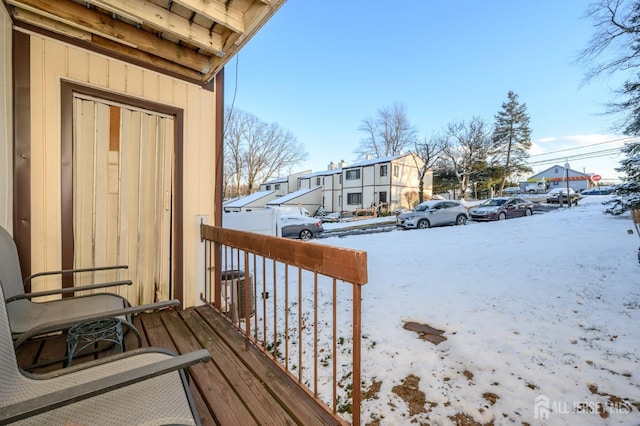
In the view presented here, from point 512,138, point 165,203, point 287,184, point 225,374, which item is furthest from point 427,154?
point 225,374

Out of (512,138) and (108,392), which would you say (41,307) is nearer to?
(108,392)

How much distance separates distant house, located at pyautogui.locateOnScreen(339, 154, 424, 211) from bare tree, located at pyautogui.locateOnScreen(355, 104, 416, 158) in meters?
5.76

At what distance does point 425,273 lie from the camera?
15.6ft

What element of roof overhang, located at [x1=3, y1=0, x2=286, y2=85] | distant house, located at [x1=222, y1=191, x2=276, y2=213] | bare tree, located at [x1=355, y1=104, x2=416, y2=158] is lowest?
distant house, located at [x1=222, y1=191, x2=276, y2=213]

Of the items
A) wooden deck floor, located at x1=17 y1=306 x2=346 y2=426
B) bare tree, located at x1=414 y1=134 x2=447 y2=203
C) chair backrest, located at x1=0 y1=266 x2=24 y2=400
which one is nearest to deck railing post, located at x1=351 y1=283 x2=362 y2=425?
wooden deck floor, located at x1=17 y1=306 x2=346 y2=426

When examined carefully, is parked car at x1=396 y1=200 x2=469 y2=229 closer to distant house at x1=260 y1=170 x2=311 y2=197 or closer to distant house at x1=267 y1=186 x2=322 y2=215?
distant house at x1=267 y1=186 x2=322 y2=215

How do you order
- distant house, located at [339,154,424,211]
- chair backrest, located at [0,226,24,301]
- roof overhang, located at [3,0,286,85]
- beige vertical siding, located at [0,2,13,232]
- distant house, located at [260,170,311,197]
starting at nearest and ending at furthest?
chair backrest, located at [0,226,24,301]
beige vertical siding, located at [0,2,13,232]
roof overhang, located at [3,0,286,85]
distant house, located at [339,154,424,211]
distant house, located at [260,170,311,197]

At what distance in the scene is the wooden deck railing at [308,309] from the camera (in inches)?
44.9

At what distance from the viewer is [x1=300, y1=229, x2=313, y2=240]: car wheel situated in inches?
407

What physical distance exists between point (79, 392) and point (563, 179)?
2230 inches

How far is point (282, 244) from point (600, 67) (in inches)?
492

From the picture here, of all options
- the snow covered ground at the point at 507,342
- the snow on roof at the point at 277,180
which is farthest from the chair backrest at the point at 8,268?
the snow on roof at the point at 277,180

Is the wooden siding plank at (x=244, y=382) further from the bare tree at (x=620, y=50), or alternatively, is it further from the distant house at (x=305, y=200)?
the distant house at (x=305, y=200)

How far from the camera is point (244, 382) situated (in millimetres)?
1601
